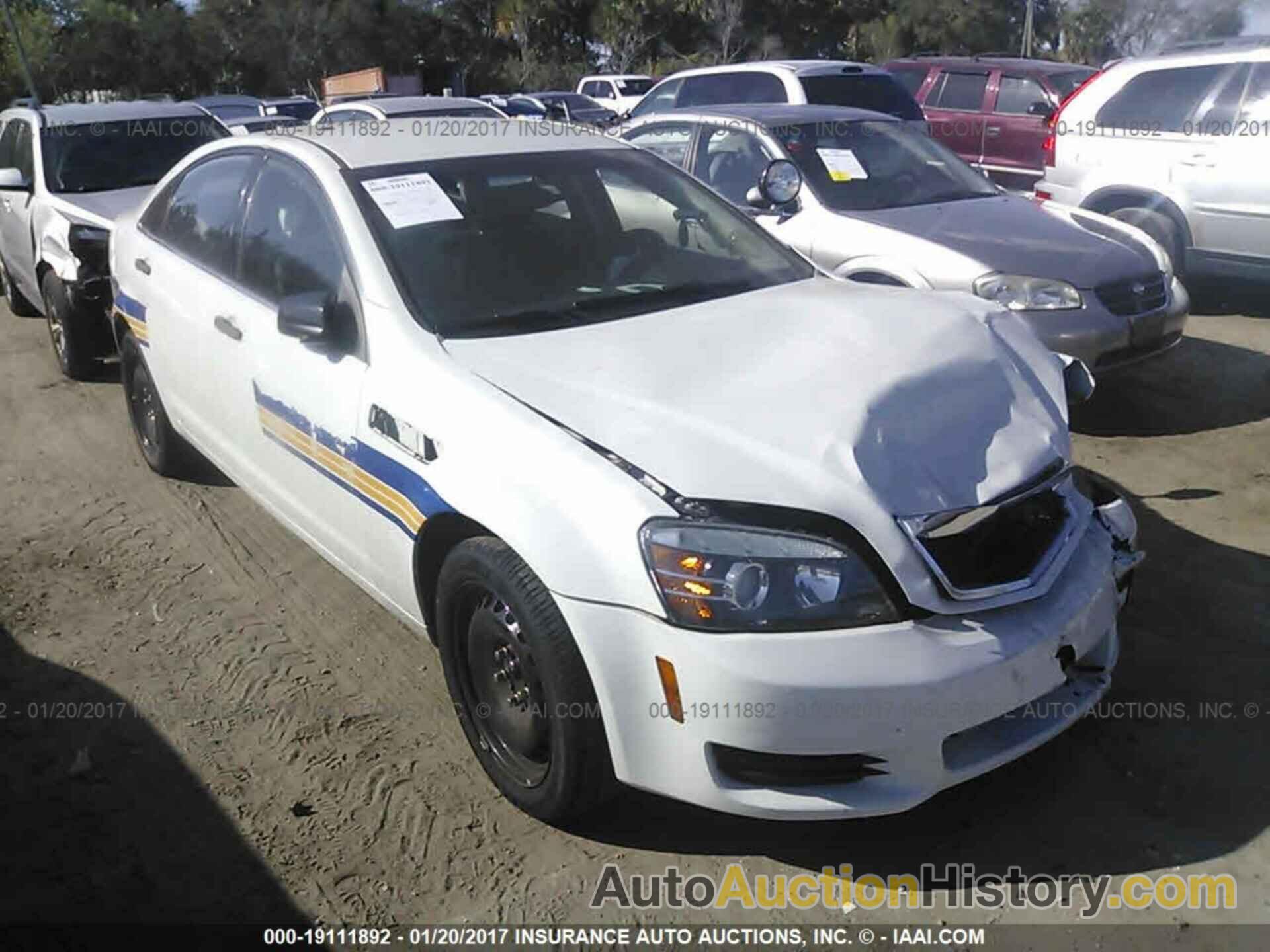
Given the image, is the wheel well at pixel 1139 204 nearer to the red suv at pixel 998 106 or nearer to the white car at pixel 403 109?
the red suv at pixel 998 106

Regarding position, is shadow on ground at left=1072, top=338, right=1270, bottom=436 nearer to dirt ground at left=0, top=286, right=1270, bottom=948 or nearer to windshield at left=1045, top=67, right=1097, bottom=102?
dirt ground at left=0, top=286, right=1270, bottom=948

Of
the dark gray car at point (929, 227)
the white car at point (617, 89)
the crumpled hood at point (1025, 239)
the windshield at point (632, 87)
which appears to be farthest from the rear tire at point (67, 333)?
the windshield at point (632, 87)

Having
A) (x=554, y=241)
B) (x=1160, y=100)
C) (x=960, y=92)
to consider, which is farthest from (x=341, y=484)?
(x=960, y=92)

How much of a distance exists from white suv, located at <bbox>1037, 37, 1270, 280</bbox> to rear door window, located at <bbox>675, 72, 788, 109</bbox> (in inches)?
101

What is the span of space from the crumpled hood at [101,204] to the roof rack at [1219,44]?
726cm

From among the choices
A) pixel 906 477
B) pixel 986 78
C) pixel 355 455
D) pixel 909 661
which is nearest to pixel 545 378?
pixel 355 455

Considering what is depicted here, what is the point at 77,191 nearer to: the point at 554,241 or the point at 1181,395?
the point at 554,241

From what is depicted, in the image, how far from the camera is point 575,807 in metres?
2.86

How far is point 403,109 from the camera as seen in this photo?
482 inches

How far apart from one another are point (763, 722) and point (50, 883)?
1906 millimetres

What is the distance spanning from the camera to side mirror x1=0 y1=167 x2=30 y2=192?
7.04 meters

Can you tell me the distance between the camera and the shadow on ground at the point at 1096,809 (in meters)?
2.88

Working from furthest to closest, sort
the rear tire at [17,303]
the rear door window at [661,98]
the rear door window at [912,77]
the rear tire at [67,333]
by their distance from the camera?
the rear door window at [912,77], the rear door window at [661,98], the rear tire at [17,303], the rear tire at [67,333]

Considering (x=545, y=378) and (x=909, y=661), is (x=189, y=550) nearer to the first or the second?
(x=545, y=378)
